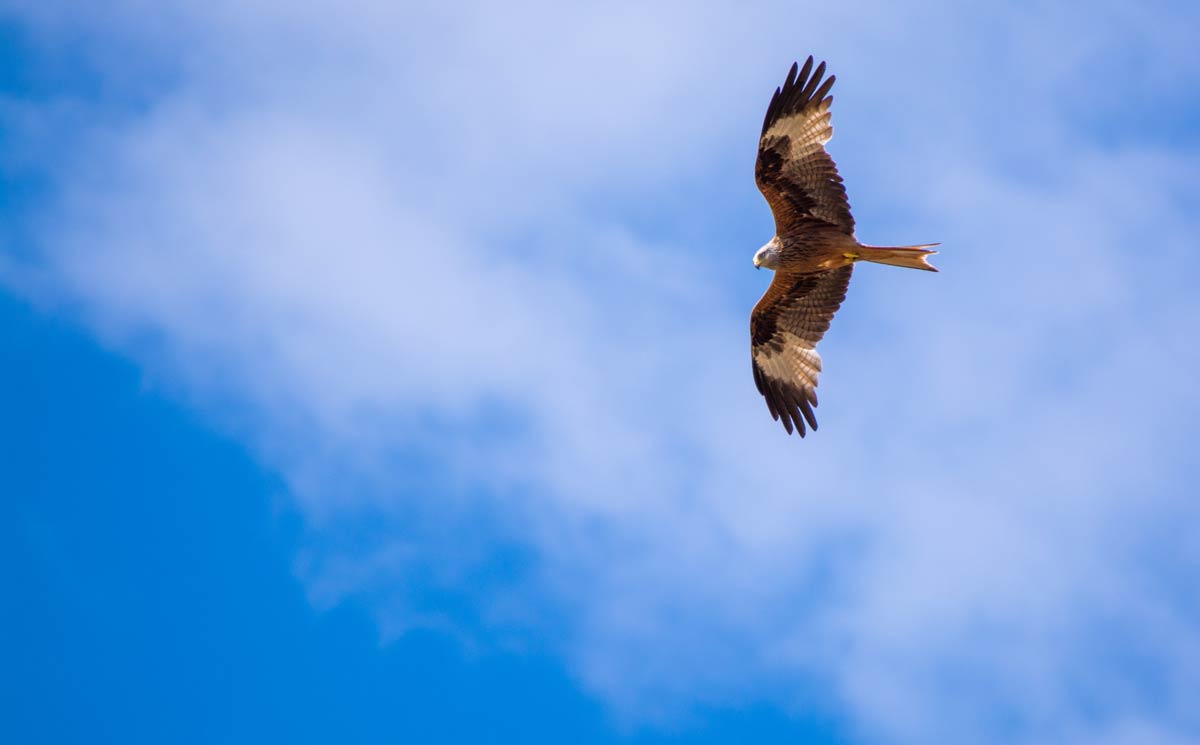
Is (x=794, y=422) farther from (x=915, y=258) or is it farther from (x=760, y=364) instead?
(x=915, y=258)

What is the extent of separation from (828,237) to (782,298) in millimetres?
1272

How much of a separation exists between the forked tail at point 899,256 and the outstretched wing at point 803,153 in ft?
0.95

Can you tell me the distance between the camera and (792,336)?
1276 cm

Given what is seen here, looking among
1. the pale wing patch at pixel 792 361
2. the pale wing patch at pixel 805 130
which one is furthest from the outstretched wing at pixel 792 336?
the pale wing patch at pixel 805 130

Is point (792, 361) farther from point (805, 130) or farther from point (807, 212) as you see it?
point (805, 130)

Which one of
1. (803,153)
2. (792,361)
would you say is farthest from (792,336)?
(803,153)

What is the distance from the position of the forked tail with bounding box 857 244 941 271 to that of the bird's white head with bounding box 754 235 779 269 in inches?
34.5

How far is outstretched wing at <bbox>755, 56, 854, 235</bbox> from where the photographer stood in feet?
36.9

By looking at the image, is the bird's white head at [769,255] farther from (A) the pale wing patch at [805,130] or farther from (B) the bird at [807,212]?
(A) the pale wing patch at [805,130]

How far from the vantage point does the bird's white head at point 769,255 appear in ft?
38.5

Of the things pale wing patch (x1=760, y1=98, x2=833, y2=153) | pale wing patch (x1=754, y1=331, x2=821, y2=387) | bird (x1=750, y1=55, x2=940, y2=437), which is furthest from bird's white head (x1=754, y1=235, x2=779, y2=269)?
pale wing patch (x1=754, y1=331, x2=821, y2=387)

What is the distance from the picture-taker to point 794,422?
42.5 feet

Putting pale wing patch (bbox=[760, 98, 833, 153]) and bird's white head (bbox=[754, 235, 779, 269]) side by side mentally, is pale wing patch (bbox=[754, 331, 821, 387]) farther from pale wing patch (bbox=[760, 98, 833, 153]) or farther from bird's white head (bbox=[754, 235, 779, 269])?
pale wing patch (bbox=[760, 98, 833, 153])

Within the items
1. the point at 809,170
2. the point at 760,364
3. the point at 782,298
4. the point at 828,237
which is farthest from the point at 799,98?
the point at 760,364
